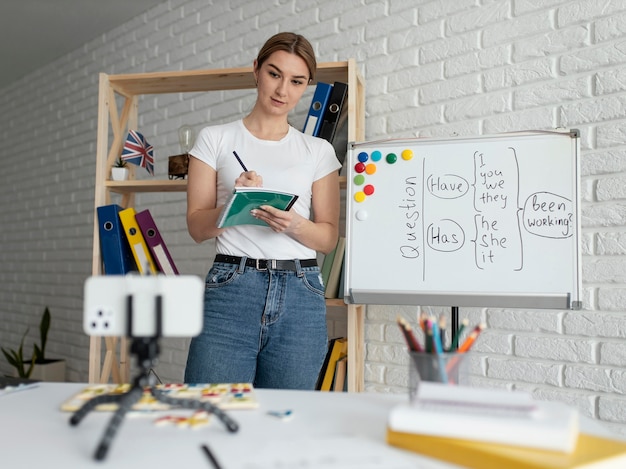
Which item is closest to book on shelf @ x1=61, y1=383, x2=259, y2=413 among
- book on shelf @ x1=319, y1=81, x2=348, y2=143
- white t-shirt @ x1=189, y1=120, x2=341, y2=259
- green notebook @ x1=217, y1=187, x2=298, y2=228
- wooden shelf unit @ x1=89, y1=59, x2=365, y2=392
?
green notebook @ x1=217, y1=187, x2=298, y2=228

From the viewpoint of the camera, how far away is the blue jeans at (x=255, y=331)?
5.20ft

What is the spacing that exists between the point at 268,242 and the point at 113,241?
96 centimetres

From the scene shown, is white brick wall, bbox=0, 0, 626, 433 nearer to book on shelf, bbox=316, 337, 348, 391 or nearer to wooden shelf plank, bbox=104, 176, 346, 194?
book on shelf, bbox=316, 337, 348, 391

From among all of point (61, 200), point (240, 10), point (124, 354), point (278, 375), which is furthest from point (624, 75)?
point (61, 200)

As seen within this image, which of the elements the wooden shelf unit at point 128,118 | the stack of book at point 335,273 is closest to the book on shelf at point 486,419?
the wooden shelf unit at point 128,118

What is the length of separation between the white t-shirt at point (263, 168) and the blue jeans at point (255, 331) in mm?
62

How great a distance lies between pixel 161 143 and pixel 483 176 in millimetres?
2022

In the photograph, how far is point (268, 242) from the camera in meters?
1.64

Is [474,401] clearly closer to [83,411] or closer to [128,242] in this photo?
[83,411]

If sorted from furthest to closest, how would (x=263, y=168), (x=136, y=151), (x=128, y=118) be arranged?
(x=128, y=118), (x=136, y=151), (x=263, y=168)

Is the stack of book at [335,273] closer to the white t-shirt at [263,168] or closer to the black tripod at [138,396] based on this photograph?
the white t-shirt at [263,168]

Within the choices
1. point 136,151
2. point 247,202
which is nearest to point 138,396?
point 247,202

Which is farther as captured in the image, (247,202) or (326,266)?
(326,266)

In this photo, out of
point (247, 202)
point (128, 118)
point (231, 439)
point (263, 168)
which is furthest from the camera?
point (128, 118)
